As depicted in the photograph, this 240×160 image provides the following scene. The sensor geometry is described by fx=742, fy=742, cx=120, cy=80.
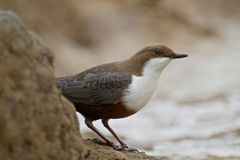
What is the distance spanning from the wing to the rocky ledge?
3.97ft

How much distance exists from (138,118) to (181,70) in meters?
2.68

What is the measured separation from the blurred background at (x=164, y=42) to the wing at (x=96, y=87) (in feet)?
17.1

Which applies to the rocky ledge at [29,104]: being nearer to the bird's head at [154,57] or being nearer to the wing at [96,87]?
the wing at [96,87]

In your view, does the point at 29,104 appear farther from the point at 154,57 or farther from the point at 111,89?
the point at 154,57

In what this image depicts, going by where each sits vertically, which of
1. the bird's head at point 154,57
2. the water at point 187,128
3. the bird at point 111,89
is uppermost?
the water at point 187,128

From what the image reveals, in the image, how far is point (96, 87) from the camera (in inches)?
212

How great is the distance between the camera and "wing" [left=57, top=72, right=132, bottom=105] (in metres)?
5.30

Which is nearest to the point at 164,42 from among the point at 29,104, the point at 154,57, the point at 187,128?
the point at 187,128

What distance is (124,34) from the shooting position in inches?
565

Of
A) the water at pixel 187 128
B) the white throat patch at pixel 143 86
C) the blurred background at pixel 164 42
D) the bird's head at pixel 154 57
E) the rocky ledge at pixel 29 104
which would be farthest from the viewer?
the blurred background at pixel 164 42

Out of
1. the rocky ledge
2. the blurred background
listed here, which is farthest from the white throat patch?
the blurred background

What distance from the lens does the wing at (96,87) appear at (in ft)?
17.4

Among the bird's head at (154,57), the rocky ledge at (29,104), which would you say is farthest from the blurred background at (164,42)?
the rocky ledge at (29,104)

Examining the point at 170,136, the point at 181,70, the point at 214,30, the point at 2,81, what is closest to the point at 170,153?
the point at 170,136
